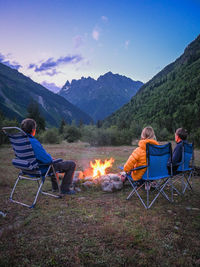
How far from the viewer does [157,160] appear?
3.90 m

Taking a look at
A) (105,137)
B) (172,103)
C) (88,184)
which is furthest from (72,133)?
(88,184)

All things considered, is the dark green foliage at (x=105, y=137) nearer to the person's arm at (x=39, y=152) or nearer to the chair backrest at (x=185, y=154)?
the chair backrest at (x=185, y=154)

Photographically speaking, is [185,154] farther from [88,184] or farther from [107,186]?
[88,184]

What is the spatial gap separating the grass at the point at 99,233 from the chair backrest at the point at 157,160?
26.4 inches

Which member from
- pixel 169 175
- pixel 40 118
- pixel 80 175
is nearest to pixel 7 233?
pixel 80 175

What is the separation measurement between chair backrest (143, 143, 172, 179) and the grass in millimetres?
670

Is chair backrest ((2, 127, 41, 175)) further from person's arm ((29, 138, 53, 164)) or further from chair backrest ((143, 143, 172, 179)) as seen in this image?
chair backrest ((143, 143, 172, 179))

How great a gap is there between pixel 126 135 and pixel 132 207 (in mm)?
21402

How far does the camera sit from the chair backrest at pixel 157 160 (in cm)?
379

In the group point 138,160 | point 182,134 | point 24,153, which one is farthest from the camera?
point 182,134

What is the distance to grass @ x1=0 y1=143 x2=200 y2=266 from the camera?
2.17 m

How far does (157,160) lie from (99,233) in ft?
6.38

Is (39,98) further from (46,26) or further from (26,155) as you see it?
(26,155)

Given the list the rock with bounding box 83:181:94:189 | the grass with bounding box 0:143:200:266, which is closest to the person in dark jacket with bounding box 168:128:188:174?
the grass with bounding box 0:143:200:266
